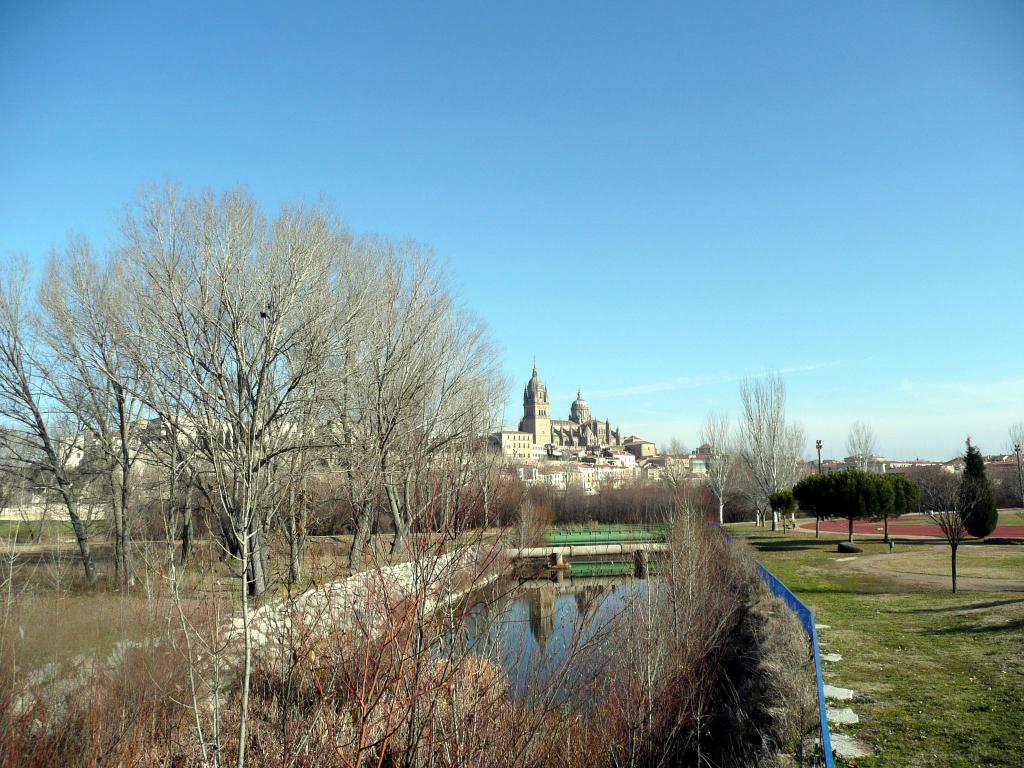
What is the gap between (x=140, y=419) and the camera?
1858 centimetres

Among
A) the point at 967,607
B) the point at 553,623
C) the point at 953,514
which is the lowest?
the point at 967,607

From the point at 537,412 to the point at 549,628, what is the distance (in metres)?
164

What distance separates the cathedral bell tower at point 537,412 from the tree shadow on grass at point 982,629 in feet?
538

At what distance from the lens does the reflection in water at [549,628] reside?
16.6 feet

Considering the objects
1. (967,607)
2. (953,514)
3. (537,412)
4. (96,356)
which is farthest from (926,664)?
(537,412)

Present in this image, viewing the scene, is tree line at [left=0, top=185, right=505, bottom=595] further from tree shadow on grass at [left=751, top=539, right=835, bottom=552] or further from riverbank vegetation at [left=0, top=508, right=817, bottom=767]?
tree shadow on grass at [left=751, top=539, right=835, bottom=552]

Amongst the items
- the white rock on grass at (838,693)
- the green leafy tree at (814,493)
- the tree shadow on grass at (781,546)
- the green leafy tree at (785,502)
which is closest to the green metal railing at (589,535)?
the tree shadow on grass at (781,546)

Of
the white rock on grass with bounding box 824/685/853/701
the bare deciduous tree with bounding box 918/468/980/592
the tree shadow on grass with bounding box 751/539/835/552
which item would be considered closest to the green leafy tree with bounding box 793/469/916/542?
the tree shadow on grass with bounding box 751/539/835/552

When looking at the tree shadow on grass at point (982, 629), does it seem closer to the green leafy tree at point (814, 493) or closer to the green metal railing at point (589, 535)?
the green leafy tree at point (814, 493)

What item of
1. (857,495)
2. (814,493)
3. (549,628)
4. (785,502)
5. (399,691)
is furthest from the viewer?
(785,502)

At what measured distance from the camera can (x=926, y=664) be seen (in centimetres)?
1006

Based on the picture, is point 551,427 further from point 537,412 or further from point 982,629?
point 982,629

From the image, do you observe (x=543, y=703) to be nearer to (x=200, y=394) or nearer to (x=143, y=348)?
(x=200, y=394)

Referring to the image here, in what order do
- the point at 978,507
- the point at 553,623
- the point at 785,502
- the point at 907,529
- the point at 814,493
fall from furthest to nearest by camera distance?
the point at 907,529 < the point at 785,502 < the point at 814,493 < the point at 978,507 < the point at 553,623
